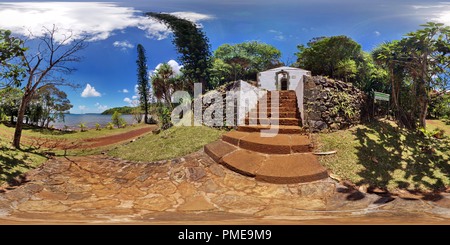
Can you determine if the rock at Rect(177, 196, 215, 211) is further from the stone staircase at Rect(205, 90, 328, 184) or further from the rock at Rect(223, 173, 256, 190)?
the stone staircase at Rect(205, 90, 328, 184)

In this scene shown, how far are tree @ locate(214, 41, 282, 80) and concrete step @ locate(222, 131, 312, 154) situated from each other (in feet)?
4.84

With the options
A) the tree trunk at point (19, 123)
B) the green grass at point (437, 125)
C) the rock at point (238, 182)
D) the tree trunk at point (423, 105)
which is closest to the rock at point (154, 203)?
the rock at point (238, 182)

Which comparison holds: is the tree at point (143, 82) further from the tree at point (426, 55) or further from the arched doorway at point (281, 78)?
the tree at point (426, 55)

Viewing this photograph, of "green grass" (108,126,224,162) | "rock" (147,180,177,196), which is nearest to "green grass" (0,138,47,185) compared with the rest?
"green grass" (108,126,224,162)

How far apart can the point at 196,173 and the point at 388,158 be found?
3.87 metres

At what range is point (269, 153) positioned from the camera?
408 centimetres

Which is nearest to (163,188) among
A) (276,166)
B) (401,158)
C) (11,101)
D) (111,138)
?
(111,138)

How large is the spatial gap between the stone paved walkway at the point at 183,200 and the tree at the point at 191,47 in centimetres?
156

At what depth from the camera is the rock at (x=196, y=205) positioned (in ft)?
8.39

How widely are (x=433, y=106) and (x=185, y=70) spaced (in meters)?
6.51

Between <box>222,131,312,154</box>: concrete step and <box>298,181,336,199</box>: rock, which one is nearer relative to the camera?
<box>298,181,336,199</box>: rock

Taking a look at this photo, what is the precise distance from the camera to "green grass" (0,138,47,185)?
11.5ft

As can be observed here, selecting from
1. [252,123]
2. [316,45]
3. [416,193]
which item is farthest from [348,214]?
[252,123]

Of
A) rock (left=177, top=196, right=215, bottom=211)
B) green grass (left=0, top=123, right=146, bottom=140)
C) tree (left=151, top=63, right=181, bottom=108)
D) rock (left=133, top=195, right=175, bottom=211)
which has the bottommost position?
rock (left=177, top=196, right=215, bottom=211)
